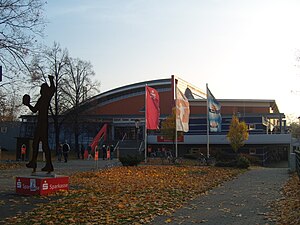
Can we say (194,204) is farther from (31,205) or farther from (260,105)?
(260,105)

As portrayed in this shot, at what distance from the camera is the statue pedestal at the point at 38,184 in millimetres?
12281

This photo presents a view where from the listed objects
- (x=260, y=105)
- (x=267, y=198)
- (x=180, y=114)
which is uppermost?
(x=260, y=105)

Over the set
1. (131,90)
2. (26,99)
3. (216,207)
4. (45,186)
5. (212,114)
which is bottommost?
(216,207)

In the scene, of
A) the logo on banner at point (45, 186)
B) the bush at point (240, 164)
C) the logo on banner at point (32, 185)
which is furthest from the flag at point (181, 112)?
the logo on banner at point (32, 185)

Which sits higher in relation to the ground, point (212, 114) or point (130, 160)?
point (212, 114)

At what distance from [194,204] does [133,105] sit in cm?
7273

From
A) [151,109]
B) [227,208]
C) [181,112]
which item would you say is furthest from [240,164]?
[227,208]

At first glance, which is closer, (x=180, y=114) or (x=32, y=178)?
(x=32, y=178)

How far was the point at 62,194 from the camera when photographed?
12.4 meters

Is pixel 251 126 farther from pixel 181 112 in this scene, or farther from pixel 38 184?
pixel 38 184

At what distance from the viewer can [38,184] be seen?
40.2 ft

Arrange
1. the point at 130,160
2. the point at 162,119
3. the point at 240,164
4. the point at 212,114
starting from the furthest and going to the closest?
the point at 162,119 → the point at 212,114 → the point at 240,164 → the point at 130,160

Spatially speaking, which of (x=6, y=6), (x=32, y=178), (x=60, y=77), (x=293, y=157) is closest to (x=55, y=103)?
(x=60, y=77)

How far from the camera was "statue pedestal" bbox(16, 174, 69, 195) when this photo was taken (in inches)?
484
